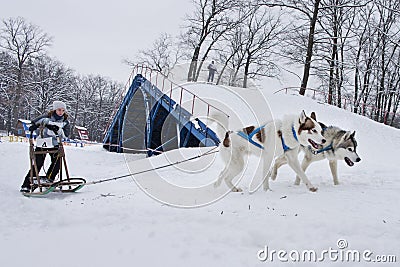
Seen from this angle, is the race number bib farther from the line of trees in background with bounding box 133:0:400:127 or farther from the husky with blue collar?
the line of trees in background with bounding box 133:0:400:127

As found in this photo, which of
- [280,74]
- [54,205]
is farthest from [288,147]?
[280,74]

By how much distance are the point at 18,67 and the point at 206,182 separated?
39018 mm

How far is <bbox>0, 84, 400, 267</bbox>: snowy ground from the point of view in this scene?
8.79ft

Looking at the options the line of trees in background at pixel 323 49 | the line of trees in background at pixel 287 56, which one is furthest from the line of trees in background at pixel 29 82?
the line of trees in background at pixel 323 49

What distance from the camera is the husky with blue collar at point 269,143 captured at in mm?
4570

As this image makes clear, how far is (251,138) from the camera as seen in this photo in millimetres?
4691

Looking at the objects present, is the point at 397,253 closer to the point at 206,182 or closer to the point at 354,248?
the point at 354,248

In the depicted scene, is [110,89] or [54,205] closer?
[54,205]

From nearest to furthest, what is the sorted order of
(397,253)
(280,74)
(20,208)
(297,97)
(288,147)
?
1. (397,253)
2. (20,208)
3. (288,147)
4. (297,97)
5. (280,74)

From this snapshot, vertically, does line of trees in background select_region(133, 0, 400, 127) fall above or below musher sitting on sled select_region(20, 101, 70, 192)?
above

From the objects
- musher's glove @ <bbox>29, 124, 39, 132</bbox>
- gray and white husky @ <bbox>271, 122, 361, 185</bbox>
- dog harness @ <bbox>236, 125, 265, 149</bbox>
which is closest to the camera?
dog harness @ <bbox>236, 125, 265, 149</bbox>

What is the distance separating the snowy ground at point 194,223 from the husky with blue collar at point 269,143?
1.33ft

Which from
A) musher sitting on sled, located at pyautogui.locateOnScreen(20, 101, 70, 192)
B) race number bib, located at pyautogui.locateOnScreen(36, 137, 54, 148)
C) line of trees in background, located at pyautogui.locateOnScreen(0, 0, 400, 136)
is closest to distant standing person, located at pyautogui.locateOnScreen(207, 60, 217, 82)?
line of trees in background, located at pyautogui.locateOnScreen(0, 0, 400, 136)

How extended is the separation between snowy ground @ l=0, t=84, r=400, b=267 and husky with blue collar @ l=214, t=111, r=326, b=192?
40 cm
